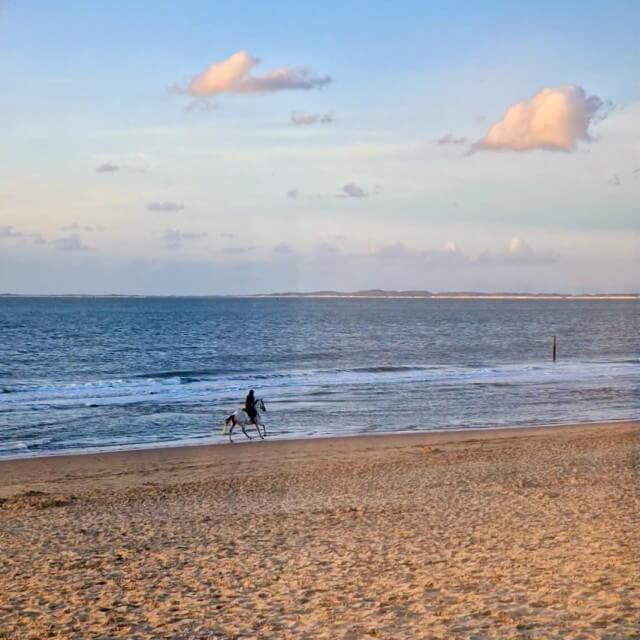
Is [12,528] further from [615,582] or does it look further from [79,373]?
[79,373]

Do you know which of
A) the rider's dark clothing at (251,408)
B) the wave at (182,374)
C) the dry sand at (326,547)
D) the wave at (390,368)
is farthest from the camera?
the wave at (390,368)

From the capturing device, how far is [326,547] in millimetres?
11281

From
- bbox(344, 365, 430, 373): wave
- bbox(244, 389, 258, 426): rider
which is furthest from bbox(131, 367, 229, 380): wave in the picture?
bbox(244, 389, 258, 426): rider

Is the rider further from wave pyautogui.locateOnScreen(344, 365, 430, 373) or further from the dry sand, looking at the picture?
wave pyautogui.locateOnScreen(344, 365, 430, 373)

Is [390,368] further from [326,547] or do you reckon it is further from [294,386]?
[326,547]

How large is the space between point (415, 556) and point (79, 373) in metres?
38.5

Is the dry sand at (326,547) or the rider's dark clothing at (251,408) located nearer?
A: the dry sand at (326,547)

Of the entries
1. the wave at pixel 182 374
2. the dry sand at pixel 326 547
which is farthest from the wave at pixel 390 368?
the dry sand at pixel 326 547

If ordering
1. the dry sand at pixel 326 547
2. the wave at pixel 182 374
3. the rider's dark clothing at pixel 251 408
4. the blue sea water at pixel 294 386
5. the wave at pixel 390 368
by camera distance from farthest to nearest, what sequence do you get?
the wave at pixel 390 368
the wave at pixel 182 374
the blue sea water at pixel 294 386
the rider's dark clothing at pixel 251 408
the dry sand at pixel 326 547

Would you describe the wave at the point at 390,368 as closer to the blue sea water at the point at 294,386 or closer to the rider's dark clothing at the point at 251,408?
the blue sea water at the point at 294,386

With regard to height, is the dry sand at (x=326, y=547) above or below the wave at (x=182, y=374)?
above

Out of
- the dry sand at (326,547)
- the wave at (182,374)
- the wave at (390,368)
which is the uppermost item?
the dry sand at (326,547)

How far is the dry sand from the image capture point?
8234 mm

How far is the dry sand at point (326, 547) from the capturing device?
8.23 m
